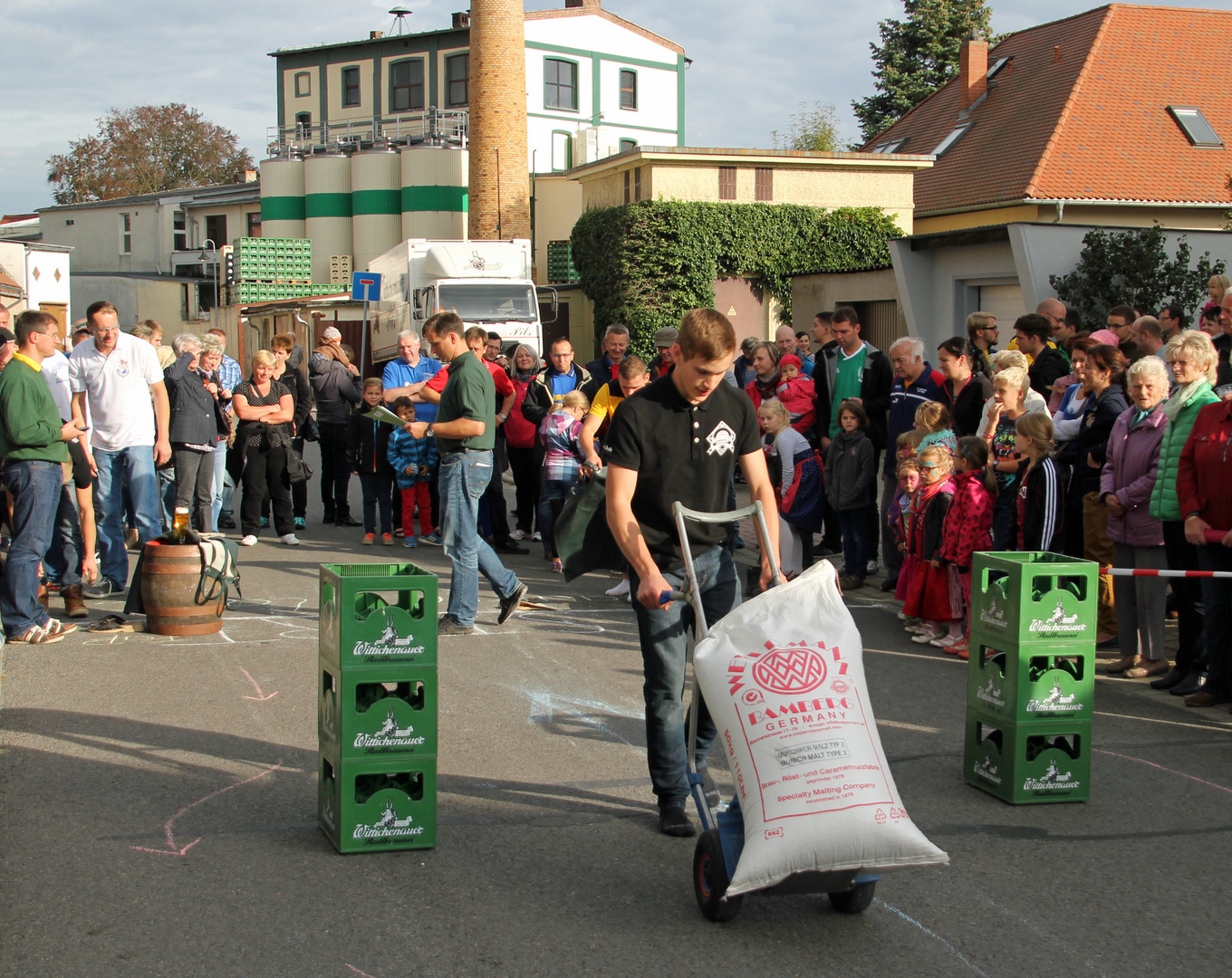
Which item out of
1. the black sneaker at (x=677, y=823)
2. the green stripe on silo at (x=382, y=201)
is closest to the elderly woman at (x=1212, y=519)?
the black sneaker at (x=677, y=823)

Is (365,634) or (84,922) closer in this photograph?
(84,922)

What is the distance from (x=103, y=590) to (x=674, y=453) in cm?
671

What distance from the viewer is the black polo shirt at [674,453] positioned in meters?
4.70

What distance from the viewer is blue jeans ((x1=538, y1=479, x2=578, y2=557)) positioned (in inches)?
440

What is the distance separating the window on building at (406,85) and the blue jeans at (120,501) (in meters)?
51.9

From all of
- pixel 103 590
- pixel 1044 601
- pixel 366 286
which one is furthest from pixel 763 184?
pixel 1044 601

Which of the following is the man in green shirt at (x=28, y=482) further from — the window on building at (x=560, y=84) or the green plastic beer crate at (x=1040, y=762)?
the window on building at (x=560, y=84)

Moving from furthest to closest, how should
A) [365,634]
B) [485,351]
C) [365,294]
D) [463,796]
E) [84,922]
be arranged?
1. [365,294]
2. [485,351]
3. [463,796]
4. [365,634]
5. [84,922]

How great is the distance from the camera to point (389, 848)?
466 cm

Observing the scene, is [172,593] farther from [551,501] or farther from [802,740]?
[802,740]

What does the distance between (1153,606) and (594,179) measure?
107ft

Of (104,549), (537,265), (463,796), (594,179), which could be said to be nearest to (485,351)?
(104,549)

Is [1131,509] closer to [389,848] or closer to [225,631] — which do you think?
[389,848]

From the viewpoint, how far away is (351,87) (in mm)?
60625
